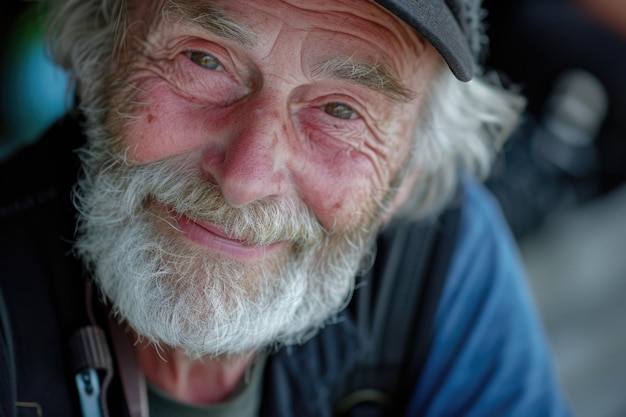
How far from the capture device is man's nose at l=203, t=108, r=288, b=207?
134cm

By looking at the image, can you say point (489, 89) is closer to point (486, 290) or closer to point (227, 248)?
point (486, 290)

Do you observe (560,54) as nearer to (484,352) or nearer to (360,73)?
(484,352)

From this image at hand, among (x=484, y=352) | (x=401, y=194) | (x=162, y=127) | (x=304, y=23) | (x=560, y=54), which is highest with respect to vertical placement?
(x=304, y=23)

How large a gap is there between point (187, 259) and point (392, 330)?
70 centimetres

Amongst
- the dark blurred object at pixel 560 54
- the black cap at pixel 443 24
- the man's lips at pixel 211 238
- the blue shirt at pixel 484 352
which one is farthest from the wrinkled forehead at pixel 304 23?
the dark blurred object at pixel 560 54

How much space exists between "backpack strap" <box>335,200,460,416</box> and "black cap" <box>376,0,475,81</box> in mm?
665

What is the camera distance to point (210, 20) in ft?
4.52

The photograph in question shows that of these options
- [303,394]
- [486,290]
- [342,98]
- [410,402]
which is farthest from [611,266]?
[342,98]

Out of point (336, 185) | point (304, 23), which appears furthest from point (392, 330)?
point (304, 23)

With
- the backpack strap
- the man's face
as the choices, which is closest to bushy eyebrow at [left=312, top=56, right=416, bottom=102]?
the man's face

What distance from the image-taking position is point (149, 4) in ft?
4.91

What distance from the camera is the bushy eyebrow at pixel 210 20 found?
4.46ft

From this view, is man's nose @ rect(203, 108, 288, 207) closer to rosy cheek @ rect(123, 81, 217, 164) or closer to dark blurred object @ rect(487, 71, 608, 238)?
rosy cheek @ rect(123, 81, 217, 164)

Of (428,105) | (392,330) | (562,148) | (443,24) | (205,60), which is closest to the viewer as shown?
(443,24)
